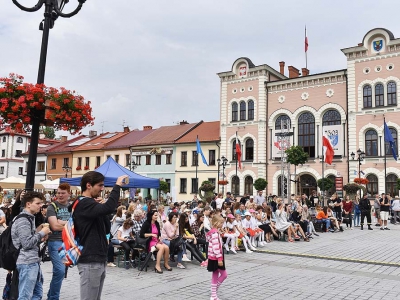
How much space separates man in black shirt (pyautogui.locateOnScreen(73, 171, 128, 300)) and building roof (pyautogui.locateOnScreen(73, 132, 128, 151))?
47107mm

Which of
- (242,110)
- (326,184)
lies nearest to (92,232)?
(326,184)

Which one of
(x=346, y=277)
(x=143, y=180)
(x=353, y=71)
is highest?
(x=353, y=71)

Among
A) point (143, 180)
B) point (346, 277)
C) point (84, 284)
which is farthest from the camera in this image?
point (143, 180)

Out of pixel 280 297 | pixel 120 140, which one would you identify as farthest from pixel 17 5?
pixel 120 140

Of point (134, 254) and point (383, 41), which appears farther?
point (383, 41)

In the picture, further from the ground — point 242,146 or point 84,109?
point 242,146

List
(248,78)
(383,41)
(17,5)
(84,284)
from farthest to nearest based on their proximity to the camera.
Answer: (248,78) → (383,41) → (17,5) → (84,284)

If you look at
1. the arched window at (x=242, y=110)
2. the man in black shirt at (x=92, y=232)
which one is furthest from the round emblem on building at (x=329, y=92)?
the man in black shirt at (x=92, y=232)

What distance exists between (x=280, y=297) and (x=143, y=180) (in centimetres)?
1136

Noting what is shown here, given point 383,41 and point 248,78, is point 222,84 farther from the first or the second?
point 383,41

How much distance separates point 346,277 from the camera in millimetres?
8617

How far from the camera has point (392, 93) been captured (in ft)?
106

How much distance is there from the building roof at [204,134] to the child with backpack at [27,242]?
122 ft

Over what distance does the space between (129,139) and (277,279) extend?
43.7m
